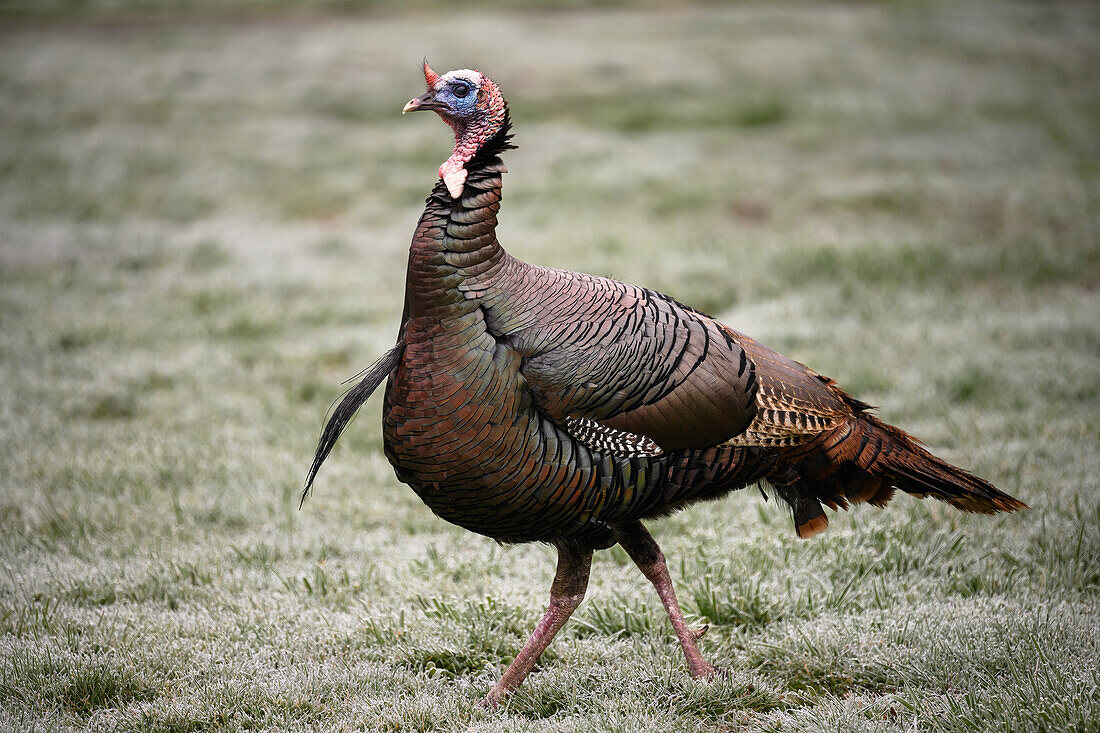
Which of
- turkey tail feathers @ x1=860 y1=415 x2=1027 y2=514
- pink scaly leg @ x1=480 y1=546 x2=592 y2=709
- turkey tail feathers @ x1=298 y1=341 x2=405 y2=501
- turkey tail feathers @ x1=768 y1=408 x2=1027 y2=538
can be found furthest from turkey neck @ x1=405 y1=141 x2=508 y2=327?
turkey tail feathers @ x1=860 y1=415 x2=1027 y2=514

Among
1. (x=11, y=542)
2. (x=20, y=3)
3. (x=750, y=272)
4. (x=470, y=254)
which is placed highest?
(x=20, y=3)

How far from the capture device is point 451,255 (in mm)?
3227

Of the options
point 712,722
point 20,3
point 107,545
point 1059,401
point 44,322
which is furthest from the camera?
point 20,3

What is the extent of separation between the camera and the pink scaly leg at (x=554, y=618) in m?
3.59

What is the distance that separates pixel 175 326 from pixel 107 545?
3.30 metres

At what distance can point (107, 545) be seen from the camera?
15.4ft

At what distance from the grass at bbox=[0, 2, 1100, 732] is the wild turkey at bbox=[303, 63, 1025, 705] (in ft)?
2.64

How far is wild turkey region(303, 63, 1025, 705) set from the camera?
10.4 ft

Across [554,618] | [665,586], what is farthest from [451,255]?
[665,586]

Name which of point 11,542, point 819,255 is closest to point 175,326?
point 11,542

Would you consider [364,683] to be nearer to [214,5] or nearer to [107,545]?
[107,545]

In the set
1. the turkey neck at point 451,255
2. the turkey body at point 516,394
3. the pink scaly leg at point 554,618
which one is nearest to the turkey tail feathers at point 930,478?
the turkey body at point 516,394

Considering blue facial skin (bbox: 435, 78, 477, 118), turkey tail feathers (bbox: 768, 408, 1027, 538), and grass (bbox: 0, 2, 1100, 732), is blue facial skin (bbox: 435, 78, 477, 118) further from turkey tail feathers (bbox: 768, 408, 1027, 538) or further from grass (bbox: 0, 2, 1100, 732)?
grass (bbox: 0, 2, 1100, 732)

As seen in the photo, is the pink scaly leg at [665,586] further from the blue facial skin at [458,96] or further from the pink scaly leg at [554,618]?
the blue facial skin at [458,96]
